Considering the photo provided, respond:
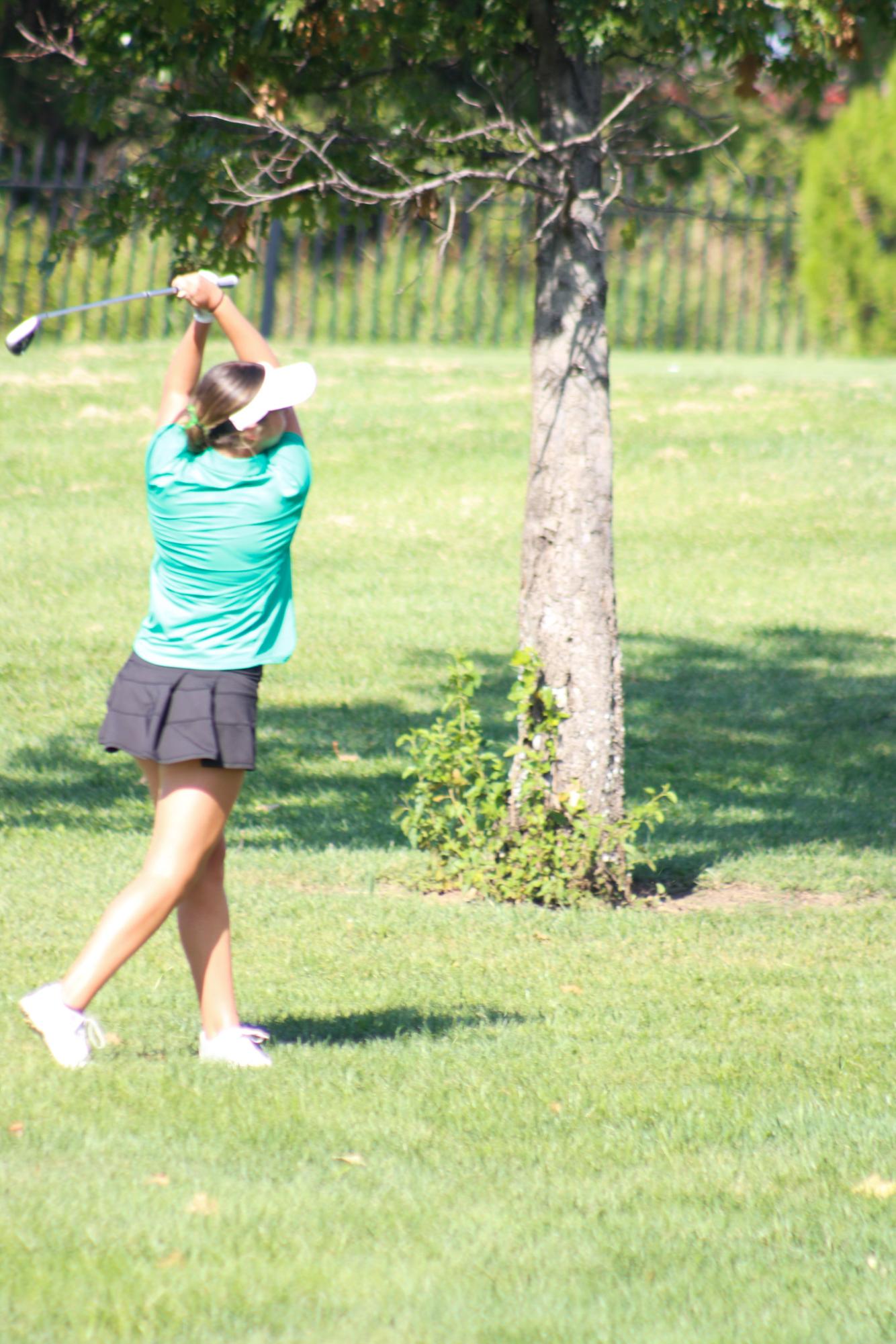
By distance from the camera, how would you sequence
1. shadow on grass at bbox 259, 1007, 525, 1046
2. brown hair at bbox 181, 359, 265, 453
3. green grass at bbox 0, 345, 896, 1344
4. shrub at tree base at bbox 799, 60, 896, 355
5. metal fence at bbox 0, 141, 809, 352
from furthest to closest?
shrub at tree base at bbox 799, 60, 896, 355
metal fence at bbox 0, 141, 809, 352
shadow on grass at bbox 259, 1007, 525, 1046
brown hair at bbox 181, 359, 265, 453
green grass at bbox 0, 345, 896, 1344

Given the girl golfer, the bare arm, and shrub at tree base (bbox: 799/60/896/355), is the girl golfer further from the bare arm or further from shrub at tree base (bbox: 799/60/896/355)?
shrub at tree base (bbox: 799/60/896/355)

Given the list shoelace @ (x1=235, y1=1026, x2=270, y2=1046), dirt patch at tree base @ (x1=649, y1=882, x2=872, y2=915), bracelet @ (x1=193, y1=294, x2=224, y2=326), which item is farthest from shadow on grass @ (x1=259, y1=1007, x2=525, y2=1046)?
bracelet @ (x1=193, y1=294, x2=224, y2=326)

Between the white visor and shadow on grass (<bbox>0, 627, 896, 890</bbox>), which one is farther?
shadow on grass (<bbox>0, 627, 896, 890</bbox>)

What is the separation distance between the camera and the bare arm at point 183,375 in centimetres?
430

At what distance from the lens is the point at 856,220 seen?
20359 mm

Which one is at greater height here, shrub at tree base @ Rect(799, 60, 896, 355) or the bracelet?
shrub at tree base @ Rect(799, 60, 896, 355)

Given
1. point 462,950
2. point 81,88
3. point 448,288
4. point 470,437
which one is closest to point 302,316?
point 448,288

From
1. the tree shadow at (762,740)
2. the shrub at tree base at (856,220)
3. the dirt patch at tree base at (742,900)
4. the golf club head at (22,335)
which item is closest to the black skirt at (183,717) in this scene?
the golf club head at (22,335)

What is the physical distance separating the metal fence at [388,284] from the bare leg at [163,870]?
13.2 metres

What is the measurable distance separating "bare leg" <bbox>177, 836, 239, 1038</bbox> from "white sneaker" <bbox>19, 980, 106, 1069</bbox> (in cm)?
32

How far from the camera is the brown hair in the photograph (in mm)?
3998

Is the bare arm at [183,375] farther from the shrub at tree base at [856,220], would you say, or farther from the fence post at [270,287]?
the shrub at tree base at [856,220]

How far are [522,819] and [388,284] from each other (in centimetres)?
1741

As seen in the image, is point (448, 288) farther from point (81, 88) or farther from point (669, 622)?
point (81, 88)
